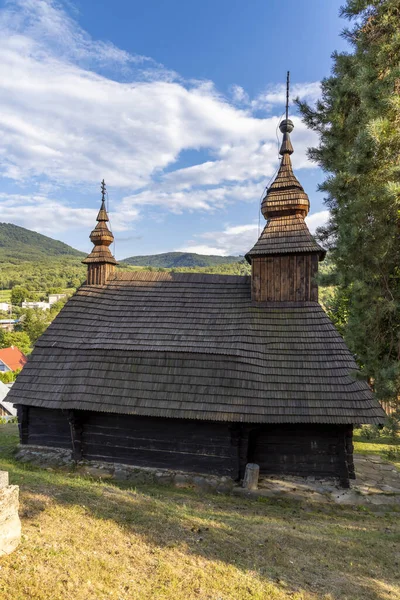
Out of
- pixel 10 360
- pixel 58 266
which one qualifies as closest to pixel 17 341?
pixel 10 360

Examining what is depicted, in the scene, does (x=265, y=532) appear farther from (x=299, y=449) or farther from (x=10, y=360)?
(x=10, y=360)

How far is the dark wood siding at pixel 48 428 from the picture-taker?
991 centimetres

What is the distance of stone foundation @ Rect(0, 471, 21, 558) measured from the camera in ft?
12.0

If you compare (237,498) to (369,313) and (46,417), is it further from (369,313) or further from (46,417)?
(46,417)

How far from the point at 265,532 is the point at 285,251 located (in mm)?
7110

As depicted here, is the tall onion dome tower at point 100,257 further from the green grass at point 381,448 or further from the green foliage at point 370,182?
the green grass at point 381,448

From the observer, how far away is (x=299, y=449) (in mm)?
8516

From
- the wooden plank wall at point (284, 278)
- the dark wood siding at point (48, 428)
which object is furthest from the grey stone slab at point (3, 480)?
the wooden plank wall at point (284, 278)

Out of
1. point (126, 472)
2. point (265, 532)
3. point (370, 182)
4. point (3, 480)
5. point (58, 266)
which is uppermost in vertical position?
point (58, 266)

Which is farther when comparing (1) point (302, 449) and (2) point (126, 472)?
(2) point (126, 472)

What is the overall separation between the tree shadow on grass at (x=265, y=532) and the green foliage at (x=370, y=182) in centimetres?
238

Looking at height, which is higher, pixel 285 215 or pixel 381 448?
pixel 285 215

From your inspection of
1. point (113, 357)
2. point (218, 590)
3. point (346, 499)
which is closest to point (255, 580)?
point (218, 590)

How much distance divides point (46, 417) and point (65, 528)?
628 cm
